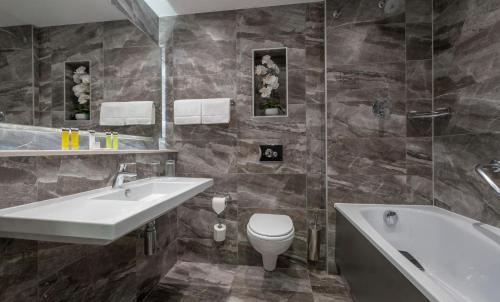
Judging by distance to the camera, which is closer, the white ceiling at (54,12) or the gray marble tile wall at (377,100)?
the white ceiling at (54,12)

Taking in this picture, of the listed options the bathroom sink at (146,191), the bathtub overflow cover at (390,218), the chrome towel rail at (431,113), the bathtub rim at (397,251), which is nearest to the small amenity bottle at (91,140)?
the bathroom sink at (146,191)

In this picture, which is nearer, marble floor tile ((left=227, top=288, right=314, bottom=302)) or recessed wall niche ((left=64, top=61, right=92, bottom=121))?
recessed wall niche ((left=64, top=61, right=92, bottom=121))

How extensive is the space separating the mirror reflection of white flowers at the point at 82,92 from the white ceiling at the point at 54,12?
0.86ft

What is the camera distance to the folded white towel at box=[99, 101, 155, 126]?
4.89 feet

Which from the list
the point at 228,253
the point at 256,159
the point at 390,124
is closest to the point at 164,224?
the point at 228,253

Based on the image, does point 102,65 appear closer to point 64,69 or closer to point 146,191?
point 64,69

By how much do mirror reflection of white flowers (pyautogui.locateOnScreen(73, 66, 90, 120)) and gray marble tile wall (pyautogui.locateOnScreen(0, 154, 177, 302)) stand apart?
332 millimetres

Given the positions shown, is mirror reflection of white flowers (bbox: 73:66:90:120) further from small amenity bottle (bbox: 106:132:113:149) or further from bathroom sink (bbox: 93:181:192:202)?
bathroom sink (bbox: 93:181:192:202)

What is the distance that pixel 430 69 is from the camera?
69.6 inches

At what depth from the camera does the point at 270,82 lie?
2057 millimetres

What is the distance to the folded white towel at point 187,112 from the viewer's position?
1994 mm

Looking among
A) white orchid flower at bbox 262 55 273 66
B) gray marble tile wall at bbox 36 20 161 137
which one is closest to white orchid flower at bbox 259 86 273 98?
white orchid flower at bbox 262 55 273 66

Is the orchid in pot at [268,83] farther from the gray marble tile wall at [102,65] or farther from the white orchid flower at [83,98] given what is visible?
the white orchid flower at [83,98]

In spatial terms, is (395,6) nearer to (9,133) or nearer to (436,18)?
(436,18)
